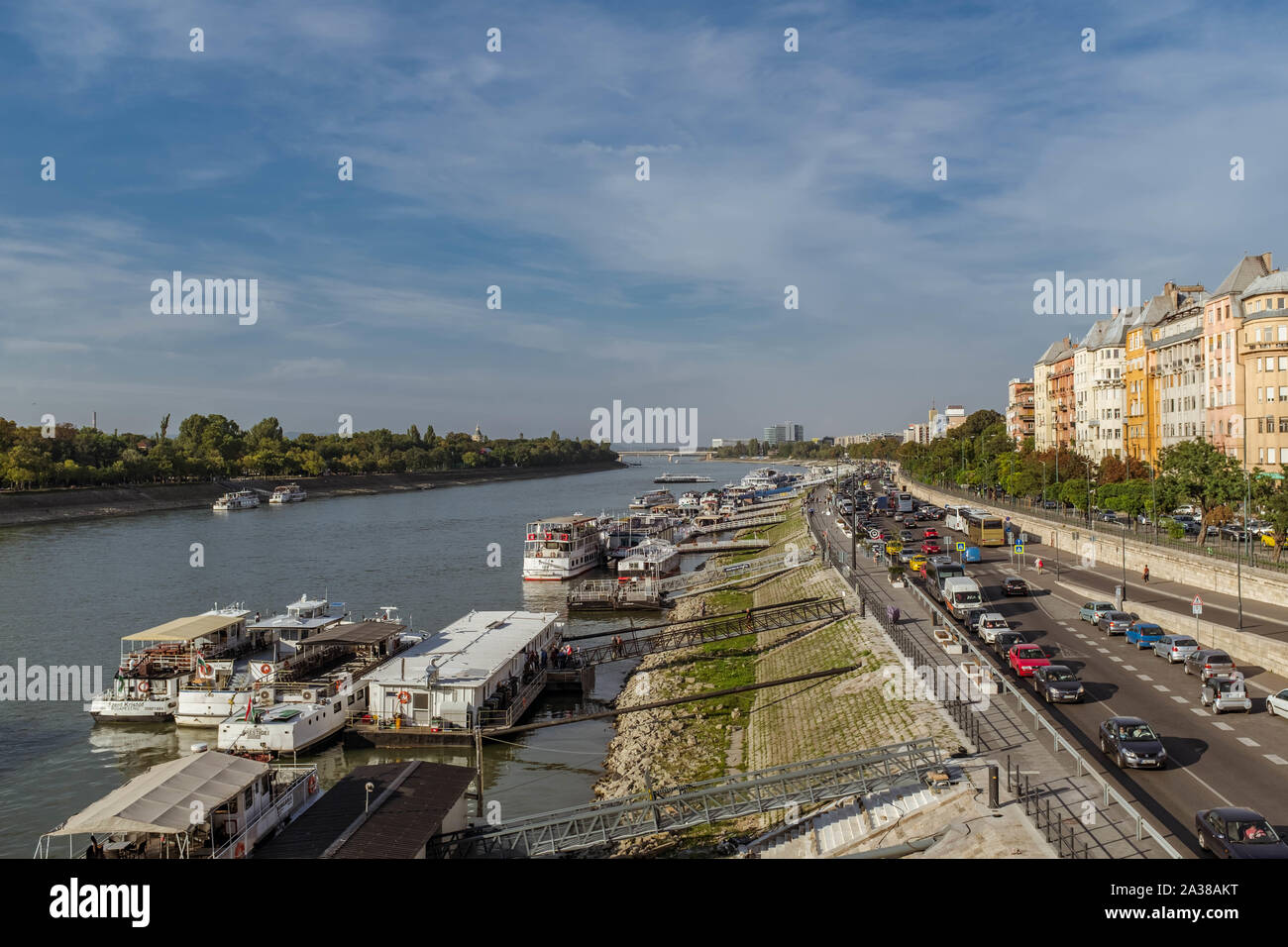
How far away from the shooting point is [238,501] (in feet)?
422

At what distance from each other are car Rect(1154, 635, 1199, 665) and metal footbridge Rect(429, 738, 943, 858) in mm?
14163

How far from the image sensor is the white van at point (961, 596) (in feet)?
118

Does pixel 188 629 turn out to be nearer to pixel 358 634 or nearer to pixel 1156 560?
pixel 358 634

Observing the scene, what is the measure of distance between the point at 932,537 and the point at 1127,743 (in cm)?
4276

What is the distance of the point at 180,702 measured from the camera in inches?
1240

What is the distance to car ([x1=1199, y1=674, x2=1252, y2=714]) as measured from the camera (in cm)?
2255

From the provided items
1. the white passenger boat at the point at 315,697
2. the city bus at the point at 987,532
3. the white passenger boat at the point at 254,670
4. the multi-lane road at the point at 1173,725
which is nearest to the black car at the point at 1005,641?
the multi-lane road at the point at 1173,725

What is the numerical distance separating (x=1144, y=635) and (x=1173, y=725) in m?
9.95

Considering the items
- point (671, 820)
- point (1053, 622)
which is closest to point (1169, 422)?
point (1053, 622)

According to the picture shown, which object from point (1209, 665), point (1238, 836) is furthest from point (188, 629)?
point (1209, 665)

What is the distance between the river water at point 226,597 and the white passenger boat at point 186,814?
556 cm

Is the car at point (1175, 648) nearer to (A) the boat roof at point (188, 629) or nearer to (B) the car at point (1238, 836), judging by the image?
(B) the car at point (1238, 836)
